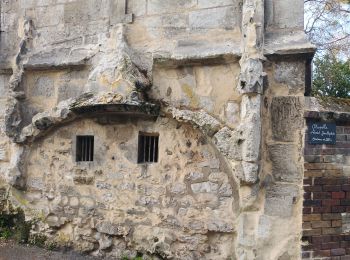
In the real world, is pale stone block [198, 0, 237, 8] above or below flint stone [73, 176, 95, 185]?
above

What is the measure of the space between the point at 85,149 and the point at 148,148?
3.38 feet

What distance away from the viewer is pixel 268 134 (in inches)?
196

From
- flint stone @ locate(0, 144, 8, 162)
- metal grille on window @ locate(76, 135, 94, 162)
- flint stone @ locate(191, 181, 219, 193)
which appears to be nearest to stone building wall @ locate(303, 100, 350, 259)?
flint stone @ locate(191, 181, 219, 193)

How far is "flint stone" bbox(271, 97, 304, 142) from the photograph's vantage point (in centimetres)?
488

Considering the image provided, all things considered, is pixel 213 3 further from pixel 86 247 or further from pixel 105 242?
pixel 86 247

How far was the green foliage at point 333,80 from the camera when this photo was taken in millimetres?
11242

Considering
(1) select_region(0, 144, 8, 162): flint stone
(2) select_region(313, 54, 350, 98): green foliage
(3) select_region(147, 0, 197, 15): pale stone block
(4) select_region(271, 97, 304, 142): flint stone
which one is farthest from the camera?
(2) select_region(313, 54, 350, 98): green foliage

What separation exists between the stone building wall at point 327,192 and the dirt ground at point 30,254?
2959 millimetres

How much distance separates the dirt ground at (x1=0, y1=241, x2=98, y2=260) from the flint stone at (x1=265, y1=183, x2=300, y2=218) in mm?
2572

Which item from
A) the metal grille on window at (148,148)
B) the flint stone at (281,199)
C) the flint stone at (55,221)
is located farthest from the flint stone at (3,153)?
the flint stone at (281,199)

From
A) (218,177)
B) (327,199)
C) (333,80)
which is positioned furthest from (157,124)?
(333,80)

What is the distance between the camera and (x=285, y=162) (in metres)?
4.89

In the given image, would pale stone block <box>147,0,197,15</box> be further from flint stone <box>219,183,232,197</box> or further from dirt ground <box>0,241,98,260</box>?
dirt ground <box>0,241,98,260</box>

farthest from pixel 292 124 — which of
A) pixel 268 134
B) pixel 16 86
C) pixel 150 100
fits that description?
pixel 16 86
